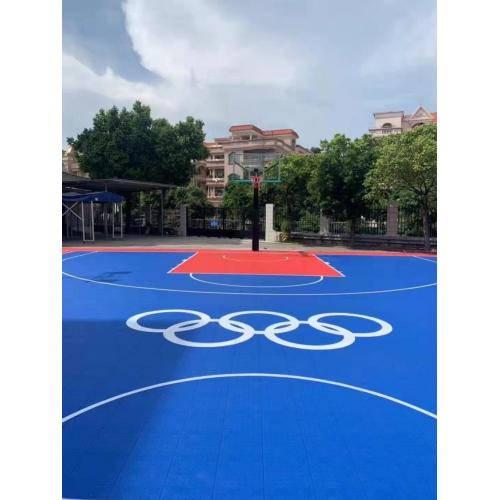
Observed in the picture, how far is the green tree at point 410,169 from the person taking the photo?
15.7 metres

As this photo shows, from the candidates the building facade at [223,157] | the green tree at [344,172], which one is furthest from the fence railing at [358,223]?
the building facade at [223,157]

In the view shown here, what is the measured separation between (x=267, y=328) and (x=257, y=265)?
287 inches

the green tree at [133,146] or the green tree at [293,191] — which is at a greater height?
the green tree at [133,146]

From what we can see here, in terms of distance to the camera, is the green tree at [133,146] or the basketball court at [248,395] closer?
the basketball court at [248,395]

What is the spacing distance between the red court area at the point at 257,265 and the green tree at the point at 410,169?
395 cm

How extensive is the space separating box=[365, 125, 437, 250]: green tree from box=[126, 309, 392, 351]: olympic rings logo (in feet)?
33.5

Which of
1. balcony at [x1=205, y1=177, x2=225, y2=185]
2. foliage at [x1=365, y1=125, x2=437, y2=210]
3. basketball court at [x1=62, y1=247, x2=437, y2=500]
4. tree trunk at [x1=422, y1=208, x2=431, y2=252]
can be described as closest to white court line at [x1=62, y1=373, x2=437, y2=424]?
basketball court at [x1=62, y1=247, x2=437, y2=500]

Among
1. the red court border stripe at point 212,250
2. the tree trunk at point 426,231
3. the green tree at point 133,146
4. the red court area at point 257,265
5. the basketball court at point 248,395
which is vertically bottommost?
the basketball court at point 248,395

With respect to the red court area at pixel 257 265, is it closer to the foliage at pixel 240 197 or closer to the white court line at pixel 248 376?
the white court line at pixel 248 376

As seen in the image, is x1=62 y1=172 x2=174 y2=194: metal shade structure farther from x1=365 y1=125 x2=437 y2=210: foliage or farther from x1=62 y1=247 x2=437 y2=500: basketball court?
x1=62 y1=247 x2=437 y2=500: basketball court

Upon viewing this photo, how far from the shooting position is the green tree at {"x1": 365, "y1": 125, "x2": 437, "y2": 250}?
617 inches

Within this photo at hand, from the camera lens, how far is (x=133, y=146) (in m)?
26.2

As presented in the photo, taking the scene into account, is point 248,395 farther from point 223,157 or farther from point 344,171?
point 223,157

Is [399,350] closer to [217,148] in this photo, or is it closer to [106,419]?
[106,419]
